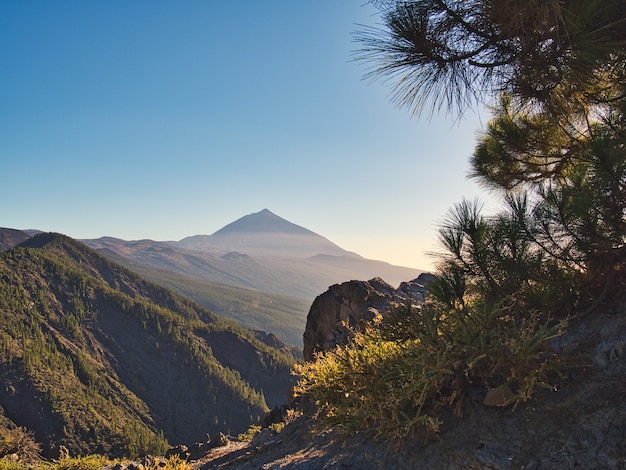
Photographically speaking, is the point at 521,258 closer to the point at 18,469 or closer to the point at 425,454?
the point at 425,454

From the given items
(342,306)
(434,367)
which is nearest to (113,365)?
(342,306)

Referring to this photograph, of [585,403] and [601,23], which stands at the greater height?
[601,23]

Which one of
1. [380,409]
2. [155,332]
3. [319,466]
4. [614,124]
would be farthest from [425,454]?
[155,332]

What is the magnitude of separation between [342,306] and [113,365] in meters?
147

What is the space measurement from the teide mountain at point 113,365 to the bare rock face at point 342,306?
93.9 m

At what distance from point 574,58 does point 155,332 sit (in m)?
163

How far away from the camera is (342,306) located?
1180cm

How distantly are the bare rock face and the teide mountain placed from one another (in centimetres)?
9391

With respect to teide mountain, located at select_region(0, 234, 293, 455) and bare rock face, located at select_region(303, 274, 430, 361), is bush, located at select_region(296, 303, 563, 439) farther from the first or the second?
teide mountain, located at select_region(0, 234, 293, 455)

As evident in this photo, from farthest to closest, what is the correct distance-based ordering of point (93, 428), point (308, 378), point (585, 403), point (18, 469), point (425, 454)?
1. point (93, 428)
2. point (18, 469)
3. point (308, 378)
4. point (425, 454)
5. point (585, 403)

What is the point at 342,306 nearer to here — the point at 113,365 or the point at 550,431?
the point at 550,431

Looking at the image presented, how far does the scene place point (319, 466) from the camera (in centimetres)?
439

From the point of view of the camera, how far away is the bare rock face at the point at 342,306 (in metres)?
11.2

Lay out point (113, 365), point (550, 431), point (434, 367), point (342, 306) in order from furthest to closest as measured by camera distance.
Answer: point (113, 365), point (342, 306), point (434, 367), point (550, 431)
